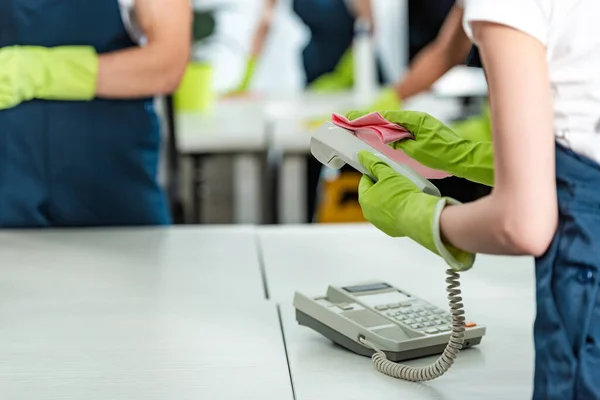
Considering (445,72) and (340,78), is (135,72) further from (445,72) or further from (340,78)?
(340,78)

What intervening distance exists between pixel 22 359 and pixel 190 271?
16.7 inches

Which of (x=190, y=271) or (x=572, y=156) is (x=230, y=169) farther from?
(x=572, y=156)

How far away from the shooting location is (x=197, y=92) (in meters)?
3.32

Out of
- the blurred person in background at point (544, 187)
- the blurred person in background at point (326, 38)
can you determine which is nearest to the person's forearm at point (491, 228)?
the blurred person in background at point (544, 187)

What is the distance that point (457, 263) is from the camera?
2.23 ft

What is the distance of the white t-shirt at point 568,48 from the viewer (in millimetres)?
592

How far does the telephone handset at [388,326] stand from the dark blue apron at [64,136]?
0.76 m

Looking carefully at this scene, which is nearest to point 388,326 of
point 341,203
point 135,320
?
point 135,320

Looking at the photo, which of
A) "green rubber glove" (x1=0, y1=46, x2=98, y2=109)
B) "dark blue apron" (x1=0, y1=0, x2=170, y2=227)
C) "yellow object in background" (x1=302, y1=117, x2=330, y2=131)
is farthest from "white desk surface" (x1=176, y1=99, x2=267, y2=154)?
"green rubber glove" (x1=0, y1=46, x2=98, y2=109)

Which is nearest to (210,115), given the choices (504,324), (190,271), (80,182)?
(80,182)

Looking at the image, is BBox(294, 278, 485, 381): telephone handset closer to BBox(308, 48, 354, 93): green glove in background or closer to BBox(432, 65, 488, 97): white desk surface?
BBox(432, 65, 488, 97): white desk surface

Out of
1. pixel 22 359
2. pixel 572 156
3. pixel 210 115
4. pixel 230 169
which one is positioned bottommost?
pixel 230 169

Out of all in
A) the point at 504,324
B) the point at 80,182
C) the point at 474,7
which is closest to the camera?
the point at 474,7

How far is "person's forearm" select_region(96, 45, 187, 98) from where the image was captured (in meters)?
1.57
